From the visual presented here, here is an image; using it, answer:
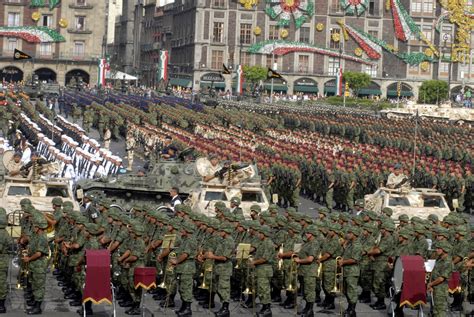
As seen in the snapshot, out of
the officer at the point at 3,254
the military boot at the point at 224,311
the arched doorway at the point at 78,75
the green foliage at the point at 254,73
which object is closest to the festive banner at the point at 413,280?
the military boot at the point at 224,311

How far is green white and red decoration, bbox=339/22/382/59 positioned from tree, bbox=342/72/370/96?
14.0ft

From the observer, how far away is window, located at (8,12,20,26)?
416 ft

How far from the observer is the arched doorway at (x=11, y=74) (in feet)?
409

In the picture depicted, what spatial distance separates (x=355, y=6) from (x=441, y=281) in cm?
10633

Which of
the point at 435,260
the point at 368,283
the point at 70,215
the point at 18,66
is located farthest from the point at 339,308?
the point at 18,66

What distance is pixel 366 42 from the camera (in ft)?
419

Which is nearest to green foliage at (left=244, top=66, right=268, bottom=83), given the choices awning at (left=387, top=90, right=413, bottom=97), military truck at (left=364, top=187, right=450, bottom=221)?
awning at (left=387, top=90, right=413, bottom=97)

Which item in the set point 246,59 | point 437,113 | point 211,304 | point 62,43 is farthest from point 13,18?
point 211,304

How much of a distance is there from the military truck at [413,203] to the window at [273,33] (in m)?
93.0

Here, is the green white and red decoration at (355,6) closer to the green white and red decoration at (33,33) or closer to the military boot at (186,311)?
the green white and red decoration at (33,33)

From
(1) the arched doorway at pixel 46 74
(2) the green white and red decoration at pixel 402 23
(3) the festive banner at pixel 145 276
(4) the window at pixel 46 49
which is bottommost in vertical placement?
(3) the festive banner at pixel 145 276

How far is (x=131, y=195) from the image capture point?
37.0m

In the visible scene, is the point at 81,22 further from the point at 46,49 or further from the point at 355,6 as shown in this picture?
the point at 355,6

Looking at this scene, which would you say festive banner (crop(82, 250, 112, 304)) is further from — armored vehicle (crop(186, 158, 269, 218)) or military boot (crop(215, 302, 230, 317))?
armored vehicle (crop(186, 158, 269, 218))
